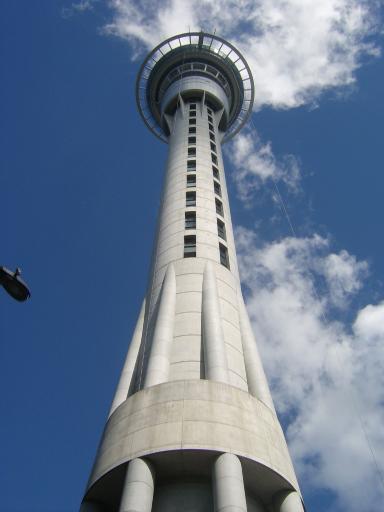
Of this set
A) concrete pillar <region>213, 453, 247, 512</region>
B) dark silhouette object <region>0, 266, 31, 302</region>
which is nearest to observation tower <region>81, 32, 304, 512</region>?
concrete pillar <region>213, 453, 247, 512</region>

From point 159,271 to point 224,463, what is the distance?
17.6 m

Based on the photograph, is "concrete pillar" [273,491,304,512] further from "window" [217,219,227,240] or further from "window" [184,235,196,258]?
"window" [217,219,227,240]

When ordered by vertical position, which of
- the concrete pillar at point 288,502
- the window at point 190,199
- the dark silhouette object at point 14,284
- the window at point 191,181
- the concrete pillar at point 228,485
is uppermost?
the window at point 191,181

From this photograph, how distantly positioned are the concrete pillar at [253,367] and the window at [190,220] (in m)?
9.42

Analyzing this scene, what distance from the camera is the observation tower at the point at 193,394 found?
2197 centimetres

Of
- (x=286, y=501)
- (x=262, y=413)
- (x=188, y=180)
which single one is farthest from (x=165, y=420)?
(x=188, y=180)

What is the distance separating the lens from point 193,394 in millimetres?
24094

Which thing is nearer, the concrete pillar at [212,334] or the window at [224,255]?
the concrete pillar at [212,334]

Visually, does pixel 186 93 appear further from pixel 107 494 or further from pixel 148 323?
pixel 107 494

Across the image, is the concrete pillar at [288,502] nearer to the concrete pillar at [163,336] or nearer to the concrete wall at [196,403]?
the concrete wall at [196,403]

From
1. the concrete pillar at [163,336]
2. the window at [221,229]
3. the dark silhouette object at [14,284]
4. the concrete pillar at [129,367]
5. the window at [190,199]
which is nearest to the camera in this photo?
the dark silhouette object at [14,284]

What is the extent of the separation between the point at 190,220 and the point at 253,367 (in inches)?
578

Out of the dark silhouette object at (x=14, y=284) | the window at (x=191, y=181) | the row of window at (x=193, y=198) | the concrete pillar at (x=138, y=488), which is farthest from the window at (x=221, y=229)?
the dark silhouette object at (x=14, y=284)

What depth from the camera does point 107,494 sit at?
77.6 feet
